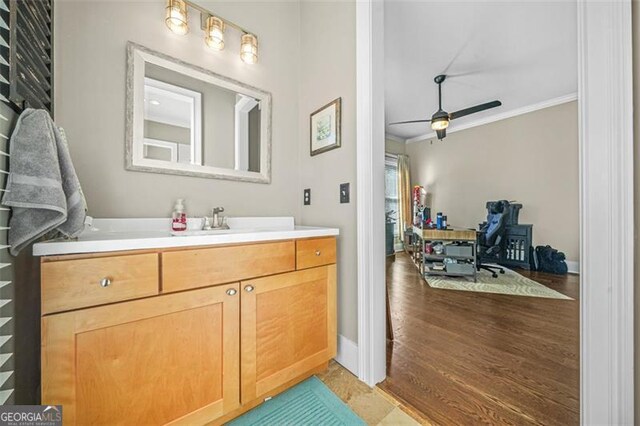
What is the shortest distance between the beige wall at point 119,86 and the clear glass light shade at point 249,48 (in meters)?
0.04

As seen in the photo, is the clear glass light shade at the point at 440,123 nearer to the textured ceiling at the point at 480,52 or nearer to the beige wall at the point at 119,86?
the textured ceiling at the point at 480,52

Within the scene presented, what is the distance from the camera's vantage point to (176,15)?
1371 millimetres

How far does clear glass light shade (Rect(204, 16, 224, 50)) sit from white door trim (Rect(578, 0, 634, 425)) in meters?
1.68

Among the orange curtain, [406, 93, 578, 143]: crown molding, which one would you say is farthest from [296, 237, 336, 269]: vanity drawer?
[406, 93, 578, 143]: crown molding

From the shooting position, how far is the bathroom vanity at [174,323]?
0.75 m

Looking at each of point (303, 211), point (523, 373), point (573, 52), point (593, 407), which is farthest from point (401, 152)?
point (593, 407)

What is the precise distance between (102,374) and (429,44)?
3451mm

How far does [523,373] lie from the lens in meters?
1.41

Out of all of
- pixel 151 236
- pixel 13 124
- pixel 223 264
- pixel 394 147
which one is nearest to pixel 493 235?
pixel 394 147

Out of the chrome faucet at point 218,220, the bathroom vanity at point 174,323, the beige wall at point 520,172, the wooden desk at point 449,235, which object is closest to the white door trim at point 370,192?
the bathroom vanity at point 174,323

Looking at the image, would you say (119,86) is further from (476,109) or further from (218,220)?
(476,109)

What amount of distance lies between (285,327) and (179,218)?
31.7 inches

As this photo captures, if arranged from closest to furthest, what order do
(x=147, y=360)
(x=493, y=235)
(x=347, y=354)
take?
1. (x=147, y=360)
2. (x=347, y=354)
3. (x=493, y=235)

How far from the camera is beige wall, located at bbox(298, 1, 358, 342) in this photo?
146cm
